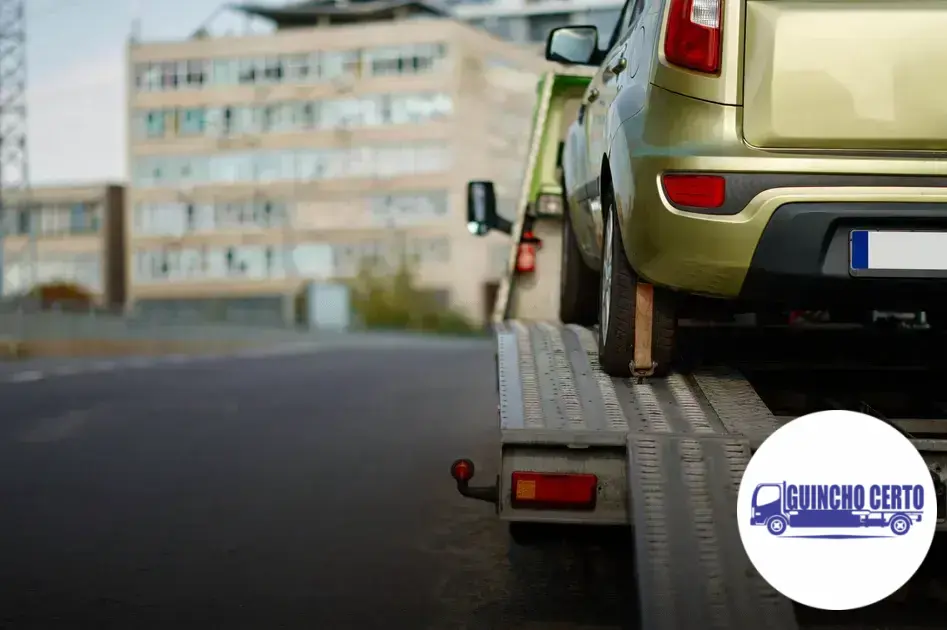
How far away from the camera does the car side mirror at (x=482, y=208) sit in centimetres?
998

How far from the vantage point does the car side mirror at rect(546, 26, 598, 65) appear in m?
7.17

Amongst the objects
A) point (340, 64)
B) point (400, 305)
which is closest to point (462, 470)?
point (400, 305)

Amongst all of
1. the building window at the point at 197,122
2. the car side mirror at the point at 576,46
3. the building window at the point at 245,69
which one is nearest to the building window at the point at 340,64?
the building window at the point at 245,69

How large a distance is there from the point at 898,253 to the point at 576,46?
9.52ft

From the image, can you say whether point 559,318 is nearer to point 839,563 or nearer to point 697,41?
point 697,41

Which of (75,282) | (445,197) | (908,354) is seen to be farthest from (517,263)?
(75,282)

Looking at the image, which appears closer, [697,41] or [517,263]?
[697,41]

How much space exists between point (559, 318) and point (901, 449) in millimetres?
4523

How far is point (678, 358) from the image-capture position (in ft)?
19.1

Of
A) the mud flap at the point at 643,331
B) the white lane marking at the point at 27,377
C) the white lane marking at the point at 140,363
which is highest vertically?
the mud flap at the point at 643,331

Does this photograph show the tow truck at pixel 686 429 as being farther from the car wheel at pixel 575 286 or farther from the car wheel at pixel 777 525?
the car wheel at pixel 575 286

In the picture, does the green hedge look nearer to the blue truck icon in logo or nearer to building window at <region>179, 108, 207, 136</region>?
building window at <region>179, 108, 207, 136</region>

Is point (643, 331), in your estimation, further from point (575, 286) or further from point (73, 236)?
point (73, 236)

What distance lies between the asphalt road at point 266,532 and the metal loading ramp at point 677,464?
29.5 inches
